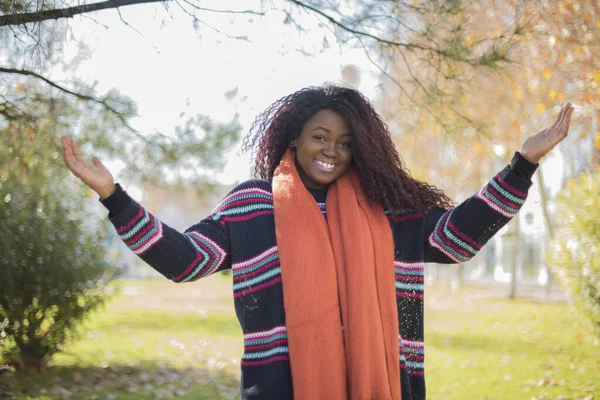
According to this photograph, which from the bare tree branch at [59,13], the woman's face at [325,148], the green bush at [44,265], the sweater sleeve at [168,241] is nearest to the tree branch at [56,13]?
the bare tree branch at [59,13]

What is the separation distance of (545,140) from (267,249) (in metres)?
1.06

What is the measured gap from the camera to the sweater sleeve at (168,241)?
217 cm

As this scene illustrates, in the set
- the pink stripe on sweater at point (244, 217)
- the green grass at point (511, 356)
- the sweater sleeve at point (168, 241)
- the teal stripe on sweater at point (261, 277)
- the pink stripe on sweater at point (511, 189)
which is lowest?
the green grass at point (511, 356)

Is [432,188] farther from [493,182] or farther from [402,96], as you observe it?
[402,96]

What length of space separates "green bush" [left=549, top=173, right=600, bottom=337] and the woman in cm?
333

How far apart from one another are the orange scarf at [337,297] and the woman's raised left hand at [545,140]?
574 mm

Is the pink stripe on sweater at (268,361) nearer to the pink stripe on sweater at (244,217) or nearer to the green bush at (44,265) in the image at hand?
the pink stripe on sweater at (244,217)

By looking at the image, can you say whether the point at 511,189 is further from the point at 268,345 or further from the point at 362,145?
the point at 268,345

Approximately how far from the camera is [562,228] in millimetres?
5797

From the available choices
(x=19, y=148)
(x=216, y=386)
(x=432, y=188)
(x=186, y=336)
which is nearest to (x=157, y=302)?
(x=186, y=336)

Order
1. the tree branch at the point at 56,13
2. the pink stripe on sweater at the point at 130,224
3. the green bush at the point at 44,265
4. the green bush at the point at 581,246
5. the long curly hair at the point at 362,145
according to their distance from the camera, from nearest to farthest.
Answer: the pink stripe on sweater at the point at 130,224 < the long curly hair at the point at 362,145 < the tree branch at the point at 56,13 < the green bush at the point at 581,246 < the green bush at the point at 44,265

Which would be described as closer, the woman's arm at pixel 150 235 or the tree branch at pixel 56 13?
the woman's arm at pixel 150 235

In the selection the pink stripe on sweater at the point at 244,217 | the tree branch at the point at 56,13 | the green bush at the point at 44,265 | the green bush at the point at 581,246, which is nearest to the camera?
the pink stripe on sweater at the point at 244,217

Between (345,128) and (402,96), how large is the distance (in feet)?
8.65
